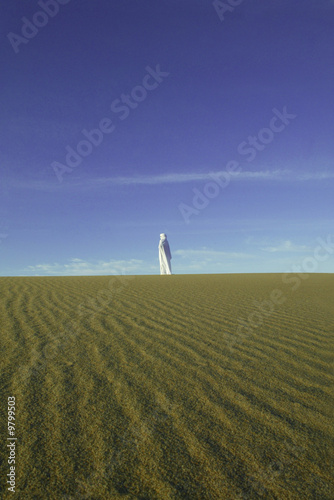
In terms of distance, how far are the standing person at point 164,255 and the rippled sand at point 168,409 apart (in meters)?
26.2

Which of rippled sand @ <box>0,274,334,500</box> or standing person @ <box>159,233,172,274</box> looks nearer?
rippled sand @ <box>0,274,334,500</box>

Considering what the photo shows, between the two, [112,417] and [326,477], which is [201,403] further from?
[326,477]

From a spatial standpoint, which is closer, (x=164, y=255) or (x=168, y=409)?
(x=168, y=409)

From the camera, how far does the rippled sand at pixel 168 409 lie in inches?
88.1

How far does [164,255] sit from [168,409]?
29686mm

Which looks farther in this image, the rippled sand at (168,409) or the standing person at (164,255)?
the standing person at (164,255)

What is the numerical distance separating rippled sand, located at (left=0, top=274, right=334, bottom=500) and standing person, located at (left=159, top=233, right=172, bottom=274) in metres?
26.2

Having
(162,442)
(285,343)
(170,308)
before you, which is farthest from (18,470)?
(170,308)

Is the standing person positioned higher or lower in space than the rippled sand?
higher

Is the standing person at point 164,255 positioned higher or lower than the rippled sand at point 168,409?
higher

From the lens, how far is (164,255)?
3284cm

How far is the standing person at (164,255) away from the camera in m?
32.8

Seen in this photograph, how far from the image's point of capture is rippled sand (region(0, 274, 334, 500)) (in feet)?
7.34

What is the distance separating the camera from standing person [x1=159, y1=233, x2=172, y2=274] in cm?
3275
